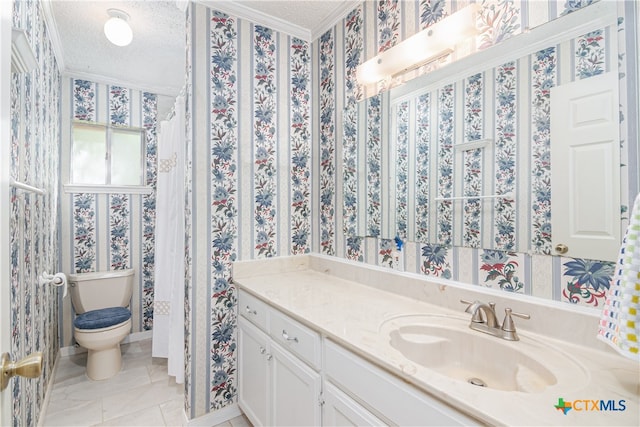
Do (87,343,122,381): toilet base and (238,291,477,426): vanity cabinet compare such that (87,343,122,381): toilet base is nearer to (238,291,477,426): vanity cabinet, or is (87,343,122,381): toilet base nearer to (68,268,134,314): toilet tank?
(68,268,134,314): toilet tank

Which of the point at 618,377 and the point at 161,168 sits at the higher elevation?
the point at 161,168

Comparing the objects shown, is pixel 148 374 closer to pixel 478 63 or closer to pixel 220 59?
pixel 220 59

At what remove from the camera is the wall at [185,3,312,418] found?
5.96 ft

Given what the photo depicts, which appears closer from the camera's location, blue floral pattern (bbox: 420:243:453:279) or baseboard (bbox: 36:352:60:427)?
blue floral pattern (bbox: 420:243:453:279)

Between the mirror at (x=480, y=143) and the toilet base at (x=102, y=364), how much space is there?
2.20 m

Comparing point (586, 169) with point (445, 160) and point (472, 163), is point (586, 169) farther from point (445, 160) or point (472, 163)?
point (445, 160)

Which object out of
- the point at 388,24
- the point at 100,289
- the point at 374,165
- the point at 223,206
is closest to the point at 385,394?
the point at 374,165

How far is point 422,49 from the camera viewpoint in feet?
4.73

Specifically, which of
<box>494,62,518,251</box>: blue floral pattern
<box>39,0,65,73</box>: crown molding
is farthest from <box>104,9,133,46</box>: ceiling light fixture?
<box>494,62,518,251</box>: blue floral pattern

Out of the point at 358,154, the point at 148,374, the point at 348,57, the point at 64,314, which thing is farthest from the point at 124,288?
the point at 348,57

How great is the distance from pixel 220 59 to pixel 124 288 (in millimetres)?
2138

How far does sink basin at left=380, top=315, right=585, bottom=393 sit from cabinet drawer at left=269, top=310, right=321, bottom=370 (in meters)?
0.27

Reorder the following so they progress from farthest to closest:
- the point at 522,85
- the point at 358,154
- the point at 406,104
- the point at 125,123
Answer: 1. the point at 125,123
2. the point at 358,154
3. the point at 406,104
4. the point at 522,85

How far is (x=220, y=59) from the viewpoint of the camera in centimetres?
188
